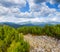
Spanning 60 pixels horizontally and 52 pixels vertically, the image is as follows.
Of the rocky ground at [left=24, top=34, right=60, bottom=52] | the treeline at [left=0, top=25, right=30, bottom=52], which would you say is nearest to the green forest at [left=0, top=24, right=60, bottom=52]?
the treeline at [left=0, top=25, right=30, bottom=52]

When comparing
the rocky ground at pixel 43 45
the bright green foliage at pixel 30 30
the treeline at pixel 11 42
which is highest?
the treeline at pixel 11 42

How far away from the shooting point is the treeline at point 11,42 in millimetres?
9883

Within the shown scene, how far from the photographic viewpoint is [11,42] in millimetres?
11180

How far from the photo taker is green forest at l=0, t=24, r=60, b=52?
10.1m

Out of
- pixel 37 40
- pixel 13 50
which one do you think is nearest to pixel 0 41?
pixel 13 50

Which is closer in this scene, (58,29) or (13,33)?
(13,33)

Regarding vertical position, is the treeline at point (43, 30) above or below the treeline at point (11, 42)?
below

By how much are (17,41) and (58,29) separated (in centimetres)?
687

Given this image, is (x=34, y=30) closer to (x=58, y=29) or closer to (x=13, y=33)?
(x=58, y=29)

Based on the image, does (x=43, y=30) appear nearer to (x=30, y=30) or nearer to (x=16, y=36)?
(x=30, y=30)

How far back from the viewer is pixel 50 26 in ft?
58.3

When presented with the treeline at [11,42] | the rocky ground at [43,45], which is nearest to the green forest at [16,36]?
the treeline at [11,42]

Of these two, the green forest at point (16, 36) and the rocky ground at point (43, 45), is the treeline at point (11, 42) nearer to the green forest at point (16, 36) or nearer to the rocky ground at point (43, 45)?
the green forest at point (16, 36)

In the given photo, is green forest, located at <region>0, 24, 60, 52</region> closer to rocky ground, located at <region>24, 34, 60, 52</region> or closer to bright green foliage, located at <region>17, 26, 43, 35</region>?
bright green foliage, located at <region>17, 26, 43, 35</region>
